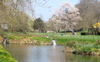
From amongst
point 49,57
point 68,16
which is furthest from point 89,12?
point 49,57

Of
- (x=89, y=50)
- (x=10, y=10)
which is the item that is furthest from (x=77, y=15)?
(x=10, y=10)

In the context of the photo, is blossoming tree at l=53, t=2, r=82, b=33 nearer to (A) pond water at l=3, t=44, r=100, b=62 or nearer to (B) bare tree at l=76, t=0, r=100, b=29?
(B) bare tree at l=76, t=0, r=100, b=29

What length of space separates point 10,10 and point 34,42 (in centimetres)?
3228

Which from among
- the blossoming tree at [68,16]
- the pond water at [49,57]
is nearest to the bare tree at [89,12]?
the blossoming tree at [68,16]

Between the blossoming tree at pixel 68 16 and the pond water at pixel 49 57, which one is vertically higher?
the blossoming tree at pixel 68 16

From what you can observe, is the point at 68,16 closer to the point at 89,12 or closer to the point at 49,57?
the point at 89,12

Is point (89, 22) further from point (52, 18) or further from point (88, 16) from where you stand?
point (52, 18)

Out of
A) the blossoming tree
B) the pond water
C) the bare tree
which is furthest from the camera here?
the blossoming tree

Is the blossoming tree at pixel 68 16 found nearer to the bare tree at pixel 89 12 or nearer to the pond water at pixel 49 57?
the bare tree at pixel 89 12

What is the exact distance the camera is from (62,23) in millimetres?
81500

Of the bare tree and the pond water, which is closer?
the pond water

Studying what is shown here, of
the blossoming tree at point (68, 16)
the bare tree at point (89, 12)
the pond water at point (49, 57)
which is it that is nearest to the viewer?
the pond water at point (49, 57)

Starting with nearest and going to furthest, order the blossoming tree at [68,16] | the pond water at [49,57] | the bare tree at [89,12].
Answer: the pond water at [49,57] < the bare tree at [89,12] < the blossoming tree at [68,16]

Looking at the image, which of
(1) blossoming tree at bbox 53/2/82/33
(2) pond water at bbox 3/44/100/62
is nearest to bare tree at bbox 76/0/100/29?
(1) blossoming tree at bbox 53/2/82/33
